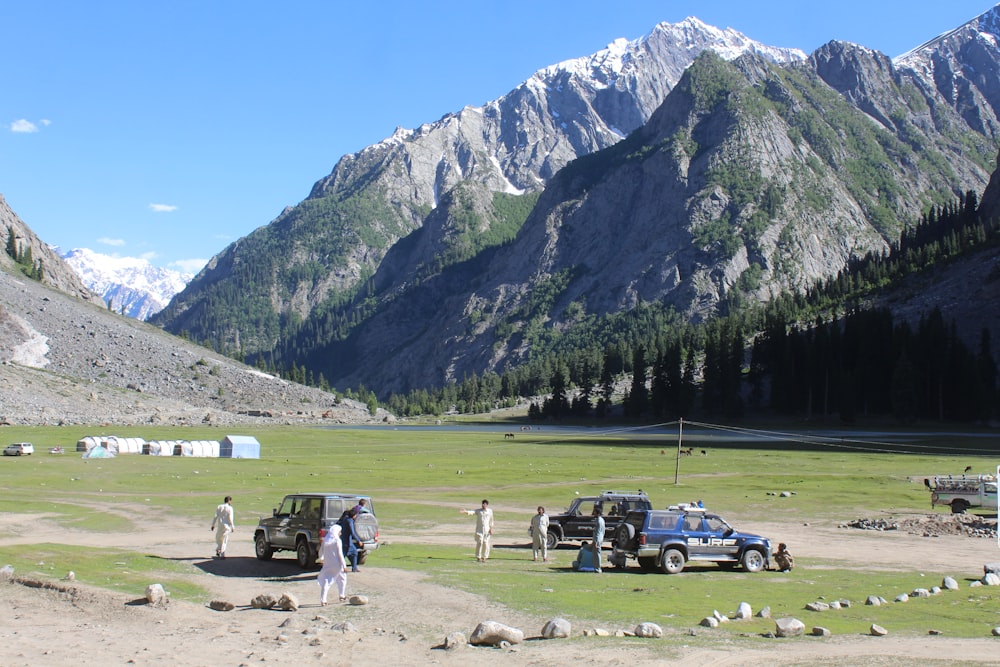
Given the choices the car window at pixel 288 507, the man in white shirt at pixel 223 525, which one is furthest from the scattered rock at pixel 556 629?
the man in white shirt at pixel 223 525

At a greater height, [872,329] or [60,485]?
[872,329]

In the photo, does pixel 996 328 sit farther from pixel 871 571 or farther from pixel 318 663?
pixel 318 663

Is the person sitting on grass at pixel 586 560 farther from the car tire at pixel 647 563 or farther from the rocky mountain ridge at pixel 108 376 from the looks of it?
the rocky mountain ridge at pixel 108 376

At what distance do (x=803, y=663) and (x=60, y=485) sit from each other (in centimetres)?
5164

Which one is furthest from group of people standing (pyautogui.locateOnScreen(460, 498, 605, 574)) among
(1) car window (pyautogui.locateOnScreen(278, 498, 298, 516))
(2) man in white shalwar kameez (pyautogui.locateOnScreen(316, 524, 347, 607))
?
(2) man in white shalwar kameez (pyautogui.locateOnScreen(316, 524, 347, 607))

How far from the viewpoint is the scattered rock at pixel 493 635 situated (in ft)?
59.7

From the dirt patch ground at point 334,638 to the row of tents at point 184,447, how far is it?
214 ft

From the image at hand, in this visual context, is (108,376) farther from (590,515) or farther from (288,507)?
(590,515)

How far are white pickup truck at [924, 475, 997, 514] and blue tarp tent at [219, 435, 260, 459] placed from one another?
65115 millimetres

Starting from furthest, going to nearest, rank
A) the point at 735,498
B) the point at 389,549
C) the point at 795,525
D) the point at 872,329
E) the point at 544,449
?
the point at 872,329, the point at 544,449, the point at 735,498, the point at 795,525, the point at 389,549

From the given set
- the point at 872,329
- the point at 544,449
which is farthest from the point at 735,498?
the point at 872,329

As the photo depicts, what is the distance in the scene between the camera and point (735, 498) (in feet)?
176

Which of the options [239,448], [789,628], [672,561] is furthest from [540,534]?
[239,448]

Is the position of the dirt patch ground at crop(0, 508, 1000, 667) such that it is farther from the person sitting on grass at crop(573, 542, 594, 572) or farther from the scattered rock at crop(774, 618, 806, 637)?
the person sitting on grass at crop(573, 542, 594, 572)
